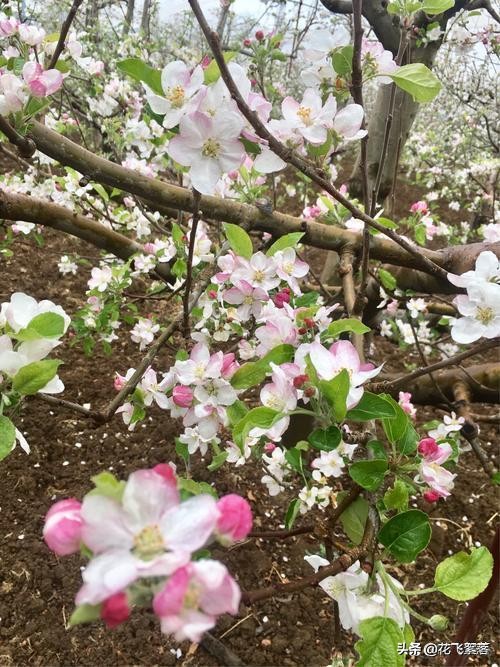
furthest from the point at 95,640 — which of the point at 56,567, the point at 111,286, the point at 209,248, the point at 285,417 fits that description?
Result: the point at 285,417

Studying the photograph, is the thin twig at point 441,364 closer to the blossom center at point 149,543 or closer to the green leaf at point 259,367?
the green leaf at point 259,367

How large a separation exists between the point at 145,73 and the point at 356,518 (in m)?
0.66

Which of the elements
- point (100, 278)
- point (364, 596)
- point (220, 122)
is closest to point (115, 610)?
point (364, 596)

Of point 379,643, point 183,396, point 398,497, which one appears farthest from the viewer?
point 183,396

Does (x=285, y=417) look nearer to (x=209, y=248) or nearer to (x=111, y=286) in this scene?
(x=209, y=248)

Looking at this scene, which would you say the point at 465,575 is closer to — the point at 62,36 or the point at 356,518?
the point at 356,518

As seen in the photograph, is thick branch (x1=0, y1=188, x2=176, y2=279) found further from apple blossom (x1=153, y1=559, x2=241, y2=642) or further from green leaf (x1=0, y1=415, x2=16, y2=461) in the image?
apple blossom (x1=153, y1=559, x2=241, y2=642)

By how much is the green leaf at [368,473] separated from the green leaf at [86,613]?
37 centimetres

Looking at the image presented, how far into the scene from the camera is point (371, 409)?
65 centimetres

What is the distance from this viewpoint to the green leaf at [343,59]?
0.77 metres

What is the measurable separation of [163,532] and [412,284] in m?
1.62

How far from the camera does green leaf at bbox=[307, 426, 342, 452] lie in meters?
0.64

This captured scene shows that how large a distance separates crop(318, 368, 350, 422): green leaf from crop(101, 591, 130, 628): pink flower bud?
0.33 metres

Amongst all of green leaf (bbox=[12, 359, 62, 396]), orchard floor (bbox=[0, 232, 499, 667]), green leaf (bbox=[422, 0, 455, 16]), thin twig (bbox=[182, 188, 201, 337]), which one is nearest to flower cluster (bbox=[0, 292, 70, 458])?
green leaf (bbox=[12, 359, 62, 396])
